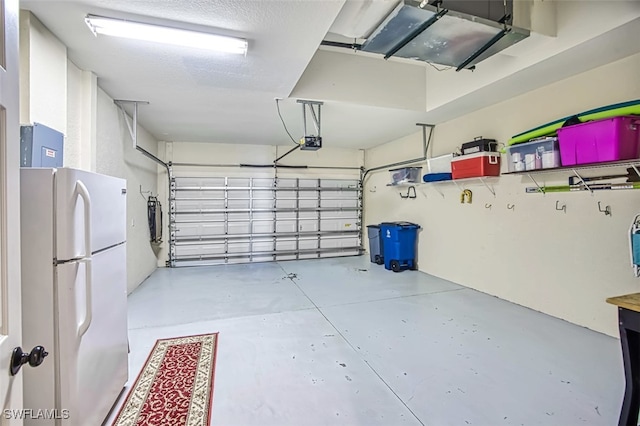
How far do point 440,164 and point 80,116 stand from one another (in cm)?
471

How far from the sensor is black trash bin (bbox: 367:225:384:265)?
245 inches

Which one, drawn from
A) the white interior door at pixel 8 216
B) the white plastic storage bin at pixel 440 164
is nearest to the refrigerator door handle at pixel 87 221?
the white interior door at pixel 8 216

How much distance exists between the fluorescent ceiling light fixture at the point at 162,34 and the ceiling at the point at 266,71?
48 mm

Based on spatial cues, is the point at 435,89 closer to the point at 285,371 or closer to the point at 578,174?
the point at 578,174

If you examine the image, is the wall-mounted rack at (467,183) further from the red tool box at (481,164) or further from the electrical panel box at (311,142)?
the electrical panel box at (311,142)

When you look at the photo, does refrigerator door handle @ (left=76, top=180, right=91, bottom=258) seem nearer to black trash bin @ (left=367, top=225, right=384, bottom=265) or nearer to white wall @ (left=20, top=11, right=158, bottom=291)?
white wall @ (left=20, top=11, right=158, bottom=291)

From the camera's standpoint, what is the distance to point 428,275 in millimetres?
5309

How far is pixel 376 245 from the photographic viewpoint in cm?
635

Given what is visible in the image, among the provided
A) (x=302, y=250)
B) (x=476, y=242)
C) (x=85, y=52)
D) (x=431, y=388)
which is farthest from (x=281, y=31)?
(x=302, y=250)

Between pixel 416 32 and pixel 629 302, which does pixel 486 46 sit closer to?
pixel 416 32

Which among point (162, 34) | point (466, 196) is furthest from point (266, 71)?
point (466, 196)

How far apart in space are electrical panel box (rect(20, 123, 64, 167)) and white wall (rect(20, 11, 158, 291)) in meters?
0.21

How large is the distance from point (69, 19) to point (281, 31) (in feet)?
4.92

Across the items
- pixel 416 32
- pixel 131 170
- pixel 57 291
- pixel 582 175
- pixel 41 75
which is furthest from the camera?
pixel 131 170
